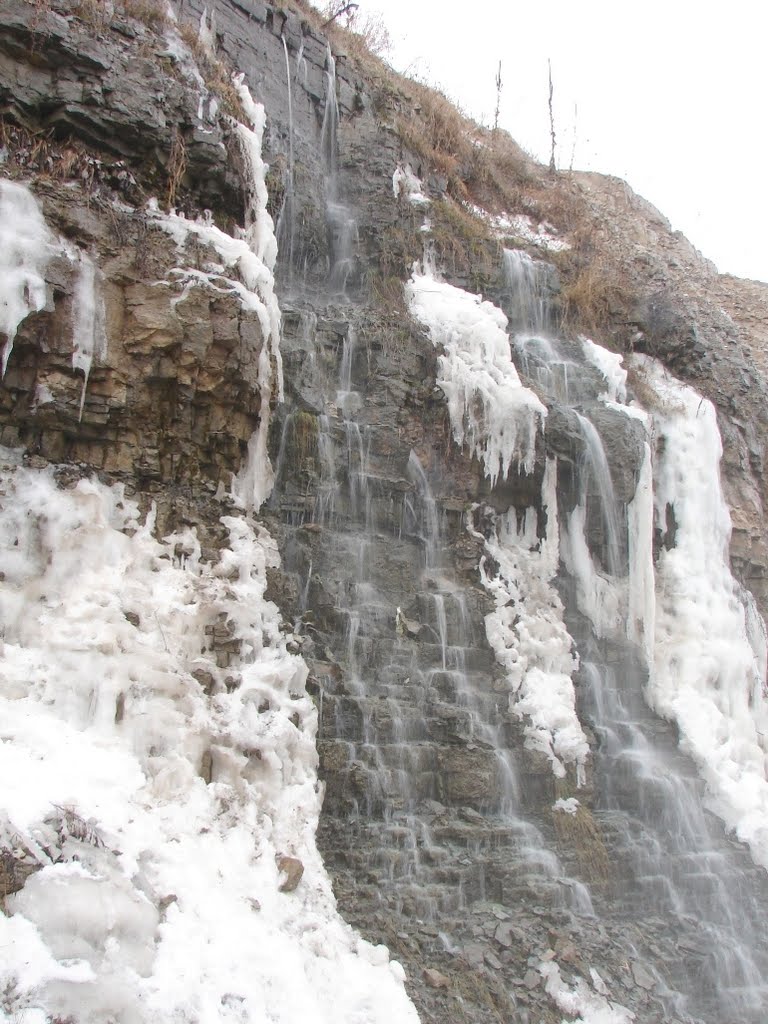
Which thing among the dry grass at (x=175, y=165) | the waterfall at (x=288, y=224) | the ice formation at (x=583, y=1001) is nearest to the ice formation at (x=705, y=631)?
the ice formation at (x=583, y=1001)

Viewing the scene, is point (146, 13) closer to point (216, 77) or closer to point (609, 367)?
point (216, 77)

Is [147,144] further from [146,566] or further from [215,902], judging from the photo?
[215,902]

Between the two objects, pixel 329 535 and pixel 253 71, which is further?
pixel 253 71

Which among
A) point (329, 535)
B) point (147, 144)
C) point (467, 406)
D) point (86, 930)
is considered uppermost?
point (147, 144)

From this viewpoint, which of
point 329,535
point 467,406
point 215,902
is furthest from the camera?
point 467,406

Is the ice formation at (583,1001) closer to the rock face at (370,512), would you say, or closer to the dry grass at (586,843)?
the rock face at (370,512)

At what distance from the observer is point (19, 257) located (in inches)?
257

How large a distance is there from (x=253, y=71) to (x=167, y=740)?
10.2 meters

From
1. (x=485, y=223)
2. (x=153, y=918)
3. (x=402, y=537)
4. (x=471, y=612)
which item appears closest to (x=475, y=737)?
(x=471, y=612)

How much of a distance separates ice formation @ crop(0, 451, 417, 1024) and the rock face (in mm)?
248

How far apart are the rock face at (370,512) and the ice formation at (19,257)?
12 centimetres

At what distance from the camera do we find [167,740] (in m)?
5.88

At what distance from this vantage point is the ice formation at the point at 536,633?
8.26 m

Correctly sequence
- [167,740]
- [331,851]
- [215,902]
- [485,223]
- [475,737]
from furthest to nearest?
[485,223] → [475,737] → [331,851] → [167,740] → [215,902]
